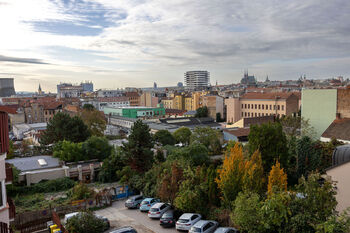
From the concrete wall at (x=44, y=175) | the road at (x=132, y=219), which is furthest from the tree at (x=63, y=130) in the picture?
the road at (x=132, y=219)

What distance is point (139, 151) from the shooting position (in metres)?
26.5

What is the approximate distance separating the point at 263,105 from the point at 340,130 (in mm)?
39938

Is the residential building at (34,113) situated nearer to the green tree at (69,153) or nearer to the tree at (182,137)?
the tree at (182,137)

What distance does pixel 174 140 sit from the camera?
3978cm

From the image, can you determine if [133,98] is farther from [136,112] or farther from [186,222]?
[186,222]

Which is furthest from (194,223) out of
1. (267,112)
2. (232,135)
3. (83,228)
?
(267,112)

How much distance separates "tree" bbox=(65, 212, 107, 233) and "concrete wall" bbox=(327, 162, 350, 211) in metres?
13.3

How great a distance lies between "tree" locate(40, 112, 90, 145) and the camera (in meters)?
37.5

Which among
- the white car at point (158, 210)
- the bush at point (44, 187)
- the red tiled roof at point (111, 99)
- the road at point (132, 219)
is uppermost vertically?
the red tiled roof at point (111, 99)

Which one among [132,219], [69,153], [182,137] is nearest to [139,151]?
[69,153]

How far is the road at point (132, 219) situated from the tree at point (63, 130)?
62.7 ft

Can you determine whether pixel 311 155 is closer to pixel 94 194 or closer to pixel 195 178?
pixel 195 178

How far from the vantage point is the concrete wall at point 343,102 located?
3422 centimetres

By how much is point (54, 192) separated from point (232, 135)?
2352cm
